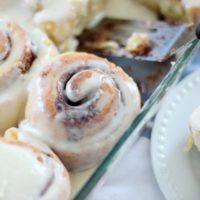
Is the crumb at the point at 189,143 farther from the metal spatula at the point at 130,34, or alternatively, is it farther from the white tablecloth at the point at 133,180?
the metal spatula at the point at 130,34

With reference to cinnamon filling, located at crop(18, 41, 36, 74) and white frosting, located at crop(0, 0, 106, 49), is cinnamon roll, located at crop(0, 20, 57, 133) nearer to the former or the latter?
cinnamon filling, located at crop(18, 41, 36, 74)

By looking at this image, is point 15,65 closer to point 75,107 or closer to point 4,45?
point 4,45

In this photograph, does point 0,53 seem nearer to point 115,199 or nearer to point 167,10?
point 115,199

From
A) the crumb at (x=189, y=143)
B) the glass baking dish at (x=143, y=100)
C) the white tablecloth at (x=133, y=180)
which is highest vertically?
the glass baking dish at (x=143, y=100)

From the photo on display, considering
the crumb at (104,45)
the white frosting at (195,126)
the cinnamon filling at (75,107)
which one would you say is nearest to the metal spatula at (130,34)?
the crumb at (104,45)

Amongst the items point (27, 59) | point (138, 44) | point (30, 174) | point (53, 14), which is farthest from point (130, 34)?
point (30, 174)

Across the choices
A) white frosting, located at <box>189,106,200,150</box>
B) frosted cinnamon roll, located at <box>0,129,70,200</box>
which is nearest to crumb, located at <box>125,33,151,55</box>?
white frosting, located at <box>189,106,200,150</box>
